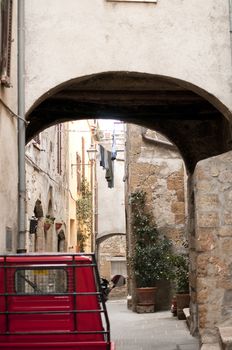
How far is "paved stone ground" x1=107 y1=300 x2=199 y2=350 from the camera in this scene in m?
9.67

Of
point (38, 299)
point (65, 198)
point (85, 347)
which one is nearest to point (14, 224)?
point (38, 299)

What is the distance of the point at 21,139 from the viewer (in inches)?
314

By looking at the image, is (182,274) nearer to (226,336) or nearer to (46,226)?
(46,226)

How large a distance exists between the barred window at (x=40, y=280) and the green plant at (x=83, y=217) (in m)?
20.2

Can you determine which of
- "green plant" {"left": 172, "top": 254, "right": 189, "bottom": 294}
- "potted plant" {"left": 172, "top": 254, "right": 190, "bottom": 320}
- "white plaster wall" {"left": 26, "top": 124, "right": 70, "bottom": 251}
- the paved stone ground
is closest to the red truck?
the paved stone ground

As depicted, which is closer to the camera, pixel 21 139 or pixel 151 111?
pixel 21 139

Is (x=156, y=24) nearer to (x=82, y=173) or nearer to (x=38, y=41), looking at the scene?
(x=38, y=41)

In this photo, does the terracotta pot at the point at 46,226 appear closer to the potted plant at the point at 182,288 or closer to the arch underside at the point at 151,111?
the potted plant at the point at 182,288

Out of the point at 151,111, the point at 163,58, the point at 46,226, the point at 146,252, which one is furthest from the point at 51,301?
the point at 146,252

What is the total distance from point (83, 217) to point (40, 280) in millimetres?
20609

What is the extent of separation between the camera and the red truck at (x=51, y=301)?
522 centimetres

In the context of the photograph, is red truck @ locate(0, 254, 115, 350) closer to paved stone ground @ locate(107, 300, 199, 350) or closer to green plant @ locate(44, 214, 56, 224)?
paved stone ground @ locate(107, 300, 199, 350)

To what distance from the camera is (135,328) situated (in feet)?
40.7

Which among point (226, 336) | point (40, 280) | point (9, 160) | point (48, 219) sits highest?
point (9, 160)
